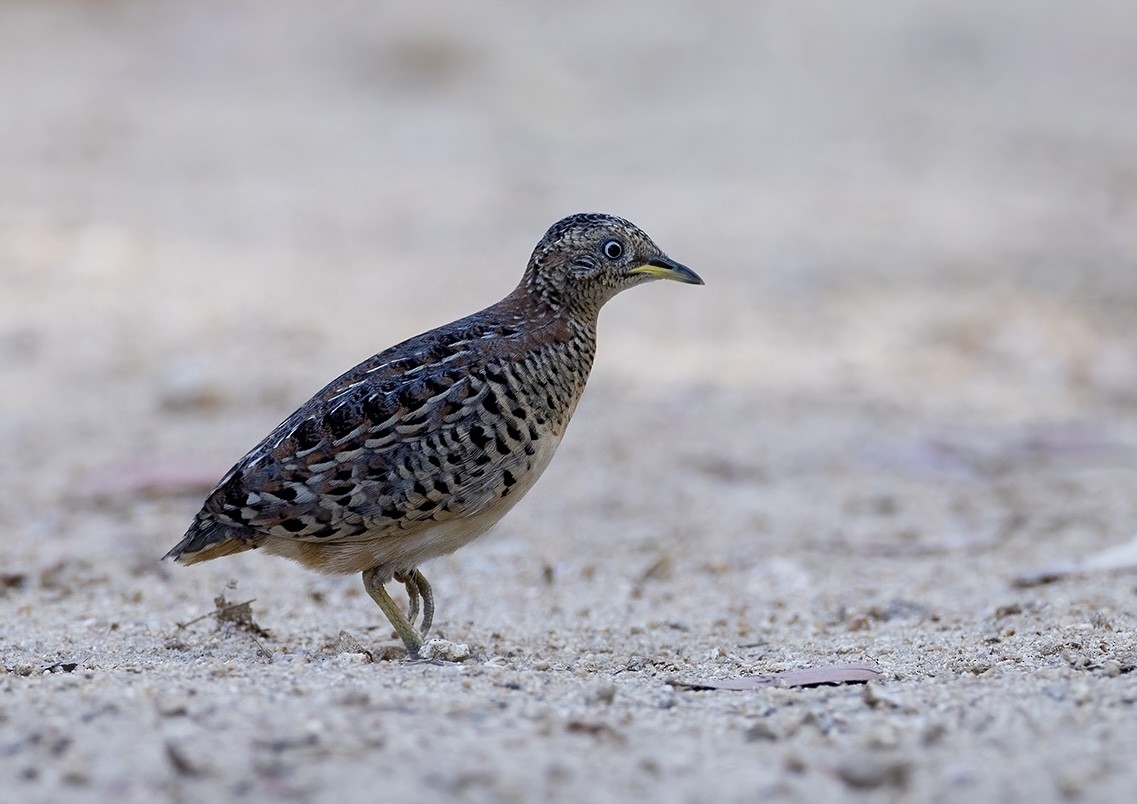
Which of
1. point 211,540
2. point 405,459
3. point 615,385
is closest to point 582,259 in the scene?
point 405,459

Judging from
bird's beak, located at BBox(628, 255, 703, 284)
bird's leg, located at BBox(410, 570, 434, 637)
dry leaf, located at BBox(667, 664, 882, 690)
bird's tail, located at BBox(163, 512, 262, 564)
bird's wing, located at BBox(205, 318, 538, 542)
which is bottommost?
dry leaf, located at BBox(667, 664, 882, 690)

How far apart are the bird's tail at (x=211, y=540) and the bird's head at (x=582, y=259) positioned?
126 centimetres

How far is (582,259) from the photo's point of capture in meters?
5.56

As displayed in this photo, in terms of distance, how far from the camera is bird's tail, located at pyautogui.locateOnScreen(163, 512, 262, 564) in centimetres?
512

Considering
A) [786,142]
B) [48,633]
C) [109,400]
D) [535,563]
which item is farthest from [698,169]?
[48,633]

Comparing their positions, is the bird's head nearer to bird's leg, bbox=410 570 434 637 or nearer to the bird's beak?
the bird's beak

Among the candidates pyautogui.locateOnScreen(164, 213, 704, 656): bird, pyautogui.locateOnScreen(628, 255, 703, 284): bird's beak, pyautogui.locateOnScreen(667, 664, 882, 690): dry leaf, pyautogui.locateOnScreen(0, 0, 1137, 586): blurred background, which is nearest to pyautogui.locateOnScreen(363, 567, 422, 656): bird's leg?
pyautogui.locateOnScreen(164, 213, 704, 656): bird

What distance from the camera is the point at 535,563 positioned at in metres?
6.96

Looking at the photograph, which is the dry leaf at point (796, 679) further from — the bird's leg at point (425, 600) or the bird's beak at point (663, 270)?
the bird's beak at point (663, 270)

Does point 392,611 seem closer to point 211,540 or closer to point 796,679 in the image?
point 211,540

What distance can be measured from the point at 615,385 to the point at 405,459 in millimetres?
4502

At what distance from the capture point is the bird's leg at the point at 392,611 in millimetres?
5090

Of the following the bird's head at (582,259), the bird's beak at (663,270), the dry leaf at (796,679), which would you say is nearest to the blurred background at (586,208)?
the bird's head at (582,259)

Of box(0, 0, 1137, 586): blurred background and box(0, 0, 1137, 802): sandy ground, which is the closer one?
box(0, 0, 1137, 802): sandy ground
